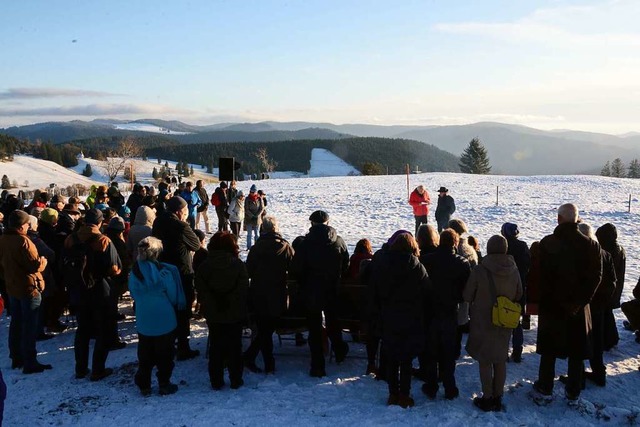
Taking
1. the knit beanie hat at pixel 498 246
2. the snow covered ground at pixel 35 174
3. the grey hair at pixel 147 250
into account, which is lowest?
the snow covered ground at pixel 35 174

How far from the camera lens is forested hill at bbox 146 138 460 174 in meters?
146

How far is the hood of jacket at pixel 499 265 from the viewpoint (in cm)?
454

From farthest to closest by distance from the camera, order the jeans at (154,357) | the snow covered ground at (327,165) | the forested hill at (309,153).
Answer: the forested hill at (309,153), the snow covered ground at (327,165), the jeans at (154,357)

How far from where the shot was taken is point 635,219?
17.5 metres

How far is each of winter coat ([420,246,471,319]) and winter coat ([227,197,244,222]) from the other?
8608 mm

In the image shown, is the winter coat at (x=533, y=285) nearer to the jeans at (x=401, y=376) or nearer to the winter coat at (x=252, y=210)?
the jeans at (x=401, y=376)

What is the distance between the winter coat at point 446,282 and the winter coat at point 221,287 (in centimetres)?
188

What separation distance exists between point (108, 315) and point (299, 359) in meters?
2.23

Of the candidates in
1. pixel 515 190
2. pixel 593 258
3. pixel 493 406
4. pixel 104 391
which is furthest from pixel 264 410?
pixel 515 190

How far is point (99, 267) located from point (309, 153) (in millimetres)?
155357

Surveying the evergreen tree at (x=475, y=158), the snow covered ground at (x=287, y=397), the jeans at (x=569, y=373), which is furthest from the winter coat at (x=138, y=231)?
the evergreen tree at (x=475, y=158)

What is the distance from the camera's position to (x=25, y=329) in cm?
546

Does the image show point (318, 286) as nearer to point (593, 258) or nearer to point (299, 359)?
point (299, 359)

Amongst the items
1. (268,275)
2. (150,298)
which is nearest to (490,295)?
(268,275)
